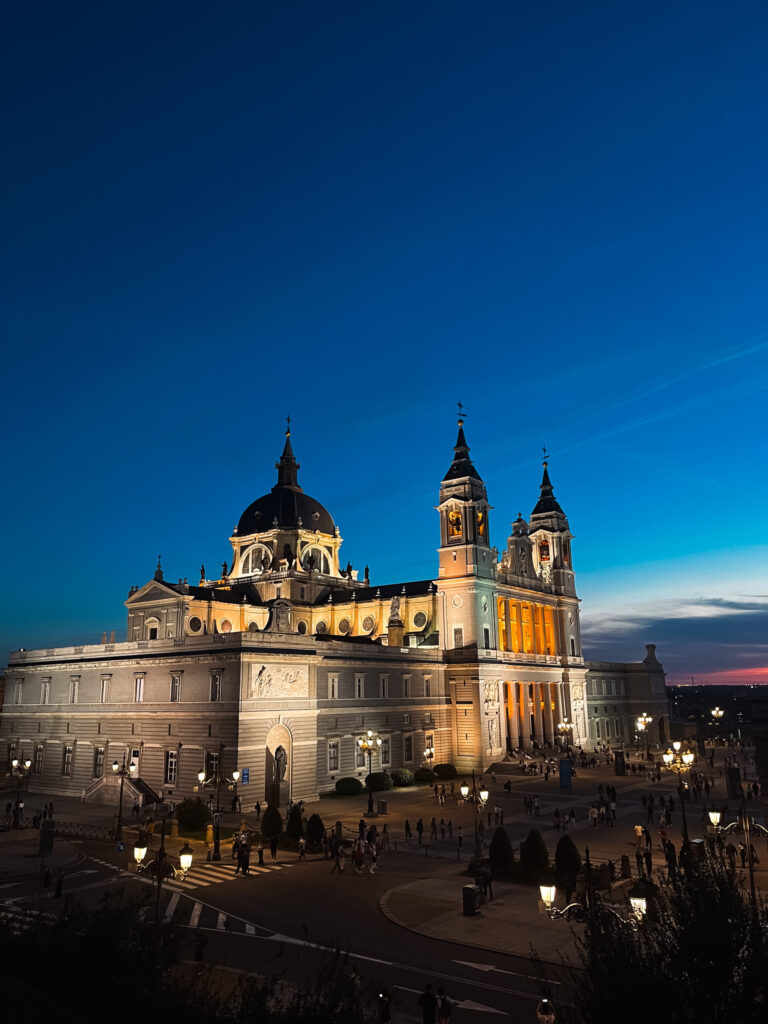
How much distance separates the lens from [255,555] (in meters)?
97.9

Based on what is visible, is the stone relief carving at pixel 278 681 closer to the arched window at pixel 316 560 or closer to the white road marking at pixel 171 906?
the white road marking at pixel 171 906

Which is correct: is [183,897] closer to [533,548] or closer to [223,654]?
[223,654]

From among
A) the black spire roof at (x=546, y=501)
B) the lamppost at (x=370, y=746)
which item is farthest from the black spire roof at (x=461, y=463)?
the lamppost at (x=370, y=746)

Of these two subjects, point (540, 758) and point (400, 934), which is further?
point (540, 758)

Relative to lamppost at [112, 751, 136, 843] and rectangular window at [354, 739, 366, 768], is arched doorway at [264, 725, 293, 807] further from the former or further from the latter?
rectangular window at [354, 739, 366, 768]

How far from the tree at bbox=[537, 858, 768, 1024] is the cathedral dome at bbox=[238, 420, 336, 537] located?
85.8 m

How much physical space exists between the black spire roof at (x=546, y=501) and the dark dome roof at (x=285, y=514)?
26.9 metres

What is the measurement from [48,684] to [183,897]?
148 ft

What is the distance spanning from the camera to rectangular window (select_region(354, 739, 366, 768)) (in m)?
63.1

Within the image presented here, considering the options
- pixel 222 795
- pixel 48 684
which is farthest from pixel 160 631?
pixel 222 795

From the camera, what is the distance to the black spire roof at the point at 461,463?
275ft

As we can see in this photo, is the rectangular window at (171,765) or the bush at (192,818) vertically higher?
the rectangular window at (171,765)

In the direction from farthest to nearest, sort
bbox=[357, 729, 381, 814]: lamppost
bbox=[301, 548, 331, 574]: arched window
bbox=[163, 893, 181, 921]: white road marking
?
bbox=[301, 548, 331, 574]: arched window < bbox=[357, 729, 381, 814]: lamppost < bbox=[163, 893, 181, 921]: white road marking

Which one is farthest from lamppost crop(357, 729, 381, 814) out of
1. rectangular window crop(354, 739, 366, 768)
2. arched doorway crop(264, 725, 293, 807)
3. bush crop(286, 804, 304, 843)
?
bush crop(286, 804, 304, 843)
